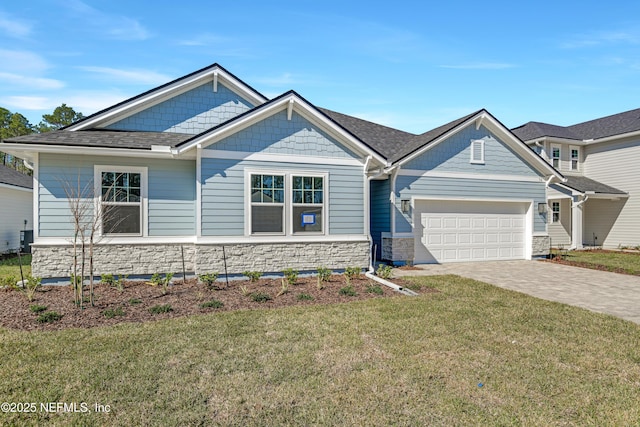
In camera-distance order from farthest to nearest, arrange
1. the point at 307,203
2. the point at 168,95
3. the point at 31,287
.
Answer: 1. the point at 168,95
2. the point at 307,203
3. the point at 31,287

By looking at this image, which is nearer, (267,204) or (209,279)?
(209,279)

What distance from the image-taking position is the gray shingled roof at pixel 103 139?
28.3 ft

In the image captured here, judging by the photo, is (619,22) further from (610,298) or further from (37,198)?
(37,198)

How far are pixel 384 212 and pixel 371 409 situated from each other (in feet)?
32.4

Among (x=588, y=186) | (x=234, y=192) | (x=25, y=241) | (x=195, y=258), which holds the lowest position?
(x=25, y=241)

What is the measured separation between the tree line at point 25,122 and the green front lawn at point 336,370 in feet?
125

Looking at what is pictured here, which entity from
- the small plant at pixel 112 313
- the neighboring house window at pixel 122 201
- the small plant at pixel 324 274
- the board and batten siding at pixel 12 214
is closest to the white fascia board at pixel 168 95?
the neighboring house window at pixel 122 201

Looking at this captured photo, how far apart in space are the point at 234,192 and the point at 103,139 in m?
3.52

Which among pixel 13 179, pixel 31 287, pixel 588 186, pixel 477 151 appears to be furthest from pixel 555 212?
pixel 13 179

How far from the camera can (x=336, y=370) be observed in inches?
165

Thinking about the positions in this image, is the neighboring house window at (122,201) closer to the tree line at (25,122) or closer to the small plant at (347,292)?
the small plant at (347,292)

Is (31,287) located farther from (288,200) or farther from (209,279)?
(288,200)

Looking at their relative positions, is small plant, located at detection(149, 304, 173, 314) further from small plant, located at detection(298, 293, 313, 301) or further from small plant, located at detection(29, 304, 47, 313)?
small plant, located at detection(298, 293, 313, 301)

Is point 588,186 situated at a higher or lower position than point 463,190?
higher
